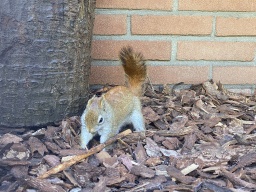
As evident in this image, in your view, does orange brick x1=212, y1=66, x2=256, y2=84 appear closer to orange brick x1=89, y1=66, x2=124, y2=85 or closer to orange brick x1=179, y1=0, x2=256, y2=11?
orange brick x1=179, y1=0, x2=256, y2=11

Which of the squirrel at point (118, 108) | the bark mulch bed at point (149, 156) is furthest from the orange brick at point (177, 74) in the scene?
the bark mulch bed at point (149, 156)

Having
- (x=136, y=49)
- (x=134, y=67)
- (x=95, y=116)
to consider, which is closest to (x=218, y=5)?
(x=136, y=49)

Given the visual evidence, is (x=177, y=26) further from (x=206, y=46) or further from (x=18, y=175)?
(x=18, y=175)

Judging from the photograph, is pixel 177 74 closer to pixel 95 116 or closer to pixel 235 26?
pixel 235 26

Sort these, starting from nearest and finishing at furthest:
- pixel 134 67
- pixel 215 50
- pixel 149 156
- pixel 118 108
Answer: pixel 149 156 < pixel 118 108 < pixel 134 67 < pixel 215 50

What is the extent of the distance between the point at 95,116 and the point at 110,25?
681 millimetres

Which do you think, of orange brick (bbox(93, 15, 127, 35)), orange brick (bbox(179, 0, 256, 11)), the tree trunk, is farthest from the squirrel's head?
orange brick (bbox(179, 0, 256, 11))

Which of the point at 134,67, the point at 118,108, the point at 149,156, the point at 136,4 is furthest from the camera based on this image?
the point at 136,4

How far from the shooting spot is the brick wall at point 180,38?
64.1 inches

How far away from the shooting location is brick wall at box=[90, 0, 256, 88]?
1629 mm

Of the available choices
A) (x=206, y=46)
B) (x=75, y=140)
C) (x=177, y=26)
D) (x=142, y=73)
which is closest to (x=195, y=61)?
(x=206, y=46)

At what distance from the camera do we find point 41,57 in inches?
44.4

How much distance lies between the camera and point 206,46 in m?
1.72

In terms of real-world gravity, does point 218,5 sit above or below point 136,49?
above
